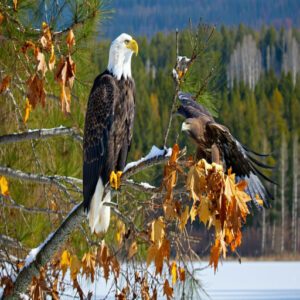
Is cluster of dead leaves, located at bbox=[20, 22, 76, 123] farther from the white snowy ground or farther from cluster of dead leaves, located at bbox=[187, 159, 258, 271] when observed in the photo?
the white snowy ground

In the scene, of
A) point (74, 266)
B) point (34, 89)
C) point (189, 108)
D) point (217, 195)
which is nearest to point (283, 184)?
point (189, 108)

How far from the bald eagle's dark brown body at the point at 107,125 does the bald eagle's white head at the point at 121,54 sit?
3 centimetres

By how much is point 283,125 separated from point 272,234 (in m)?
5.52

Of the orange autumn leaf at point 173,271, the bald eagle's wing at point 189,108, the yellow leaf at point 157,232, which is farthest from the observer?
the bald eagle's wing at point 189,108

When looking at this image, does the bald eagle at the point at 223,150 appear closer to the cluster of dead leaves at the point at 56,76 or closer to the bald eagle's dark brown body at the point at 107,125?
the bald eagle's dark brown body at the point at 107,125

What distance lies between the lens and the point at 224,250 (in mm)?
3207

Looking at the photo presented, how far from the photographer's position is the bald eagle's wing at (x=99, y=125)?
440 centimetres

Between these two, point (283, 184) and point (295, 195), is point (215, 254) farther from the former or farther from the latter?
point (295, 195)

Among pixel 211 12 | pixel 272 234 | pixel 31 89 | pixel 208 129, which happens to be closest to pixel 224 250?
pixel 31 89

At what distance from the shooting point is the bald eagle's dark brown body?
440cm

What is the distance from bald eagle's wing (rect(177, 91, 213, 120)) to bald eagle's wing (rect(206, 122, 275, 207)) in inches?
7.1

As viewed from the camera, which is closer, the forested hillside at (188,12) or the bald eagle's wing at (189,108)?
the bald eagle's wing at (189,108)

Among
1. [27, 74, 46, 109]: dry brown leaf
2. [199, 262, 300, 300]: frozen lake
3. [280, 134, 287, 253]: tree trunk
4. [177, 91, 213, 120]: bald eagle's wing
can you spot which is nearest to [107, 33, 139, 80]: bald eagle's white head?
[177, 91, 213, 120]: bald eagle's wing

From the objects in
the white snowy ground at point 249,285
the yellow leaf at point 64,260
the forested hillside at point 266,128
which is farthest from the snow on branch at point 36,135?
the forested hillside at point 266,128
